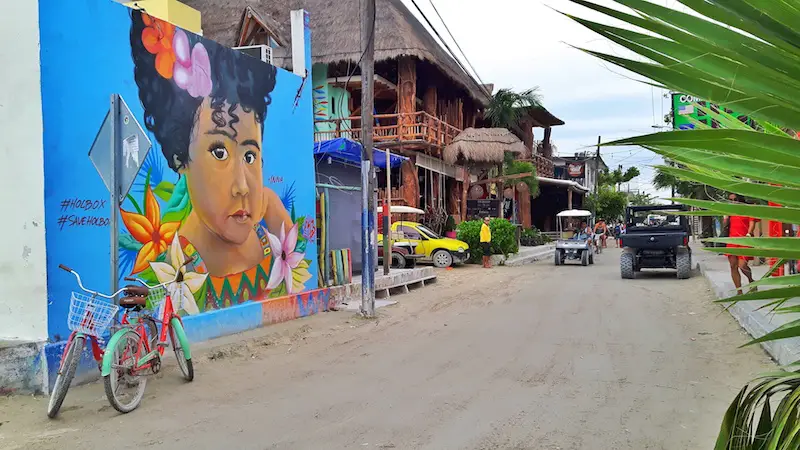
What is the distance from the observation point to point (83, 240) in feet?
22.4

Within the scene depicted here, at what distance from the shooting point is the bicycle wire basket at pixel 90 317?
216 inches

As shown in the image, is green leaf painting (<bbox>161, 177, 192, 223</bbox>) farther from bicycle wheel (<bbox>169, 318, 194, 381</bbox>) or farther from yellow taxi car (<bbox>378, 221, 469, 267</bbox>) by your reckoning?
yellow taxi car (<bbox>378, 221, 469, 267</bbox>)

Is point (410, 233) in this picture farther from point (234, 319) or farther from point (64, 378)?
point (64, 378)

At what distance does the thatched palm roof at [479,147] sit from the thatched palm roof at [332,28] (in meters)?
3.24

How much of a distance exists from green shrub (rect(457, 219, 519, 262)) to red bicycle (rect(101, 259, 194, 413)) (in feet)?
54.5

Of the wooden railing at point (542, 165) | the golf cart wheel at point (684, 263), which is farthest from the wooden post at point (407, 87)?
the wooden railing at point (542, 165)

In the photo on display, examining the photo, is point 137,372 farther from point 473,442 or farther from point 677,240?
point 677,240

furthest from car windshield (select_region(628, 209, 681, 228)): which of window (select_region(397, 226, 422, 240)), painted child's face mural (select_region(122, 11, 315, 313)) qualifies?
painted child's face mural (select_region(122, 11, 315, 313))

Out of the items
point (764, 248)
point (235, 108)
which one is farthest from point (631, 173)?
point (764, 248)

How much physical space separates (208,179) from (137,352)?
3742mm

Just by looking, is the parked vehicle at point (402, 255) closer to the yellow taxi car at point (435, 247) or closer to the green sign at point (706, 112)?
the yellow taxi car at point (435, 247)

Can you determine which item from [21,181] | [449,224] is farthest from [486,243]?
[21,181]

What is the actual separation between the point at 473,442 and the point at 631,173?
Result: 242ft

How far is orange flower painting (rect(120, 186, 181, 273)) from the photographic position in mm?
7613
